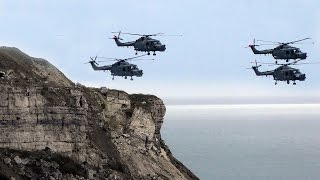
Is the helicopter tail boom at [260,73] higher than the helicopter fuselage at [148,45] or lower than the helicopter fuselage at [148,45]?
lower

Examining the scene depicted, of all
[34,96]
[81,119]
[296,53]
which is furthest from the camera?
[296,53]

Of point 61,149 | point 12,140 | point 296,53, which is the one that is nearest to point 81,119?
point 61,149

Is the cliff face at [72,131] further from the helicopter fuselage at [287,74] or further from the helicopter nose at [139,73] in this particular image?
Result: the helicopter fuselage at [287,74]

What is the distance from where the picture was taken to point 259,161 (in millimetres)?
169875

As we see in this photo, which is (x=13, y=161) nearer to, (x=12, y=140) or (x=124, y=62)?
(x=12, y=140)

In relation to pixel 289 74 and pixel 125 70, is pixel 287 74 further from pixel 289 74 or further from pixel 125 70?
pixel 125 70

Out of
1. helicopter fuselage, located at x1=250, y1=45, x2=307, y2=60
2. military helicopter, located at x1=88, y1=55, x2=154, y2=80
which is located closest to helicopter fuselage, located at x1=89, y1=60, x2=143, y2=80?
military helicopter, located at x1=88, y1=55, x2=154, y2=80

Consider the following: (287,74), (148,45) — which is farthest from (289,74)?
(148,45)

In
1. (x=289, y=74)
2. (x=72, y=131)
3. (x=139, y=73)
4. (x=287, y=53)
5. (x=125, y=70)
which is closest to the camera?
(x=72, y=131)

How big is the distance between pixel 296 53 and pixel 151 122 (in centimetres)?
1847

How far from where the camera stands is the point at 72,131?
60.2 meters

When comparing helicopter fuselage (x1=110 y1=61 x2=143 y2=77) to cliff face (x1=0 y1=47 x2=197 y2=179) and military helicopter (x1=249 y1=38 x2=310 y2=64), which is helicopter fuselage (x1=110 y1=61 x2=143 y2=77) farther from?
military helicopter (x1=249 y1=38 x2=310 y2=64)

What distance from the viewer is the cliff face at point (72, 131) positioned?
55.4 m

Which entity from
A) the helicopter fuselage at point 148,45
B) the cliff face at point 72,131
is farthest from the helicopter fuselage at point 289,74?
the cliff face at point 72,131
